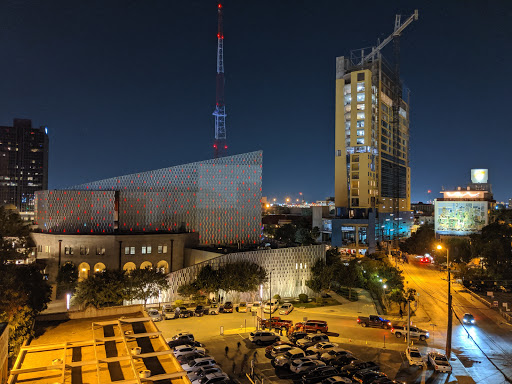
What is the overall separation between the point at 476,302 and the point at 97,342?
165ft

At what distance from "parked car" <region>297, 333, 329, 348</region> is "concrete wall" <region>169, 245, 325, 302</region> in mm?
16397

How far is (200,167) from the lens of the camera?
65.6 meters

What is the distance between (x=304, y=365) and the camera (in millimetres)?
26781

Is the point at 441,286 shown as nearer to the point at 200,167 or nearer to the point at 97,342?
the point at 200,167

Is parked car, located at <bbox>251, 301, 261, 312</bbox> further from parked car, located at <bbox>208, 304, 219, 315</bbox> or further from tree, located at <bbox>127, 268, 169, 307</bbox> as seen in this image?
tree, located at <bbox>127, 268, 169, 307</bbox>

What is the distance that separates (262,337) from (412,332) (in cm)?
1384

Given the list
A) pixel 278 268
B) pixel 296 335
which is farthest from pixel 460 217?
pixel 296 335

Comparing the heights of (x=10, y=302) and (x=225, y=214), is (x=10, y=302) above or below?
below

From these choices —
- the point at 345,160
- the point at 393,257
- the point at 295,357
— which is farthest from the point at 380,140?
the point at 295,357

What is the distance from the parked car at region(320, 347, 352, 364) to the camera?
94.0 ft

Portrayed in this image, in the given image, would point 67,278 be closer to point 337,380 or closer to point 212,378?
point 212,378

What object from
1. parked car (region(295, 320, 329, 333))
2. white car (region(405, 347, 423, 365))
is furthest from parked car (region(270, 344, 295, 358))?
white car (region(405, 347, 423, 365))

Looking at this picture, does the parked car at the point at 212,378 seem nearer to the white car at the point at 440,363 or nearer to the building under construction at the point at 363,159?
Result: the white car at the point at 440,363

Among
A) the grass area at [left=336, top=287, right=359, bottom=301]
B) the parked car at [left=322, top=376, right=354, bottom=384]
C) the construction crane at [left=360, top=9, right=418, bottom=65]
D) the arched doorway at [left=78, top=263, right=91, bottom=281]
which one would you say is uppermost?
the construction crane at [left=360, top=9, right=418, bottom=65]
